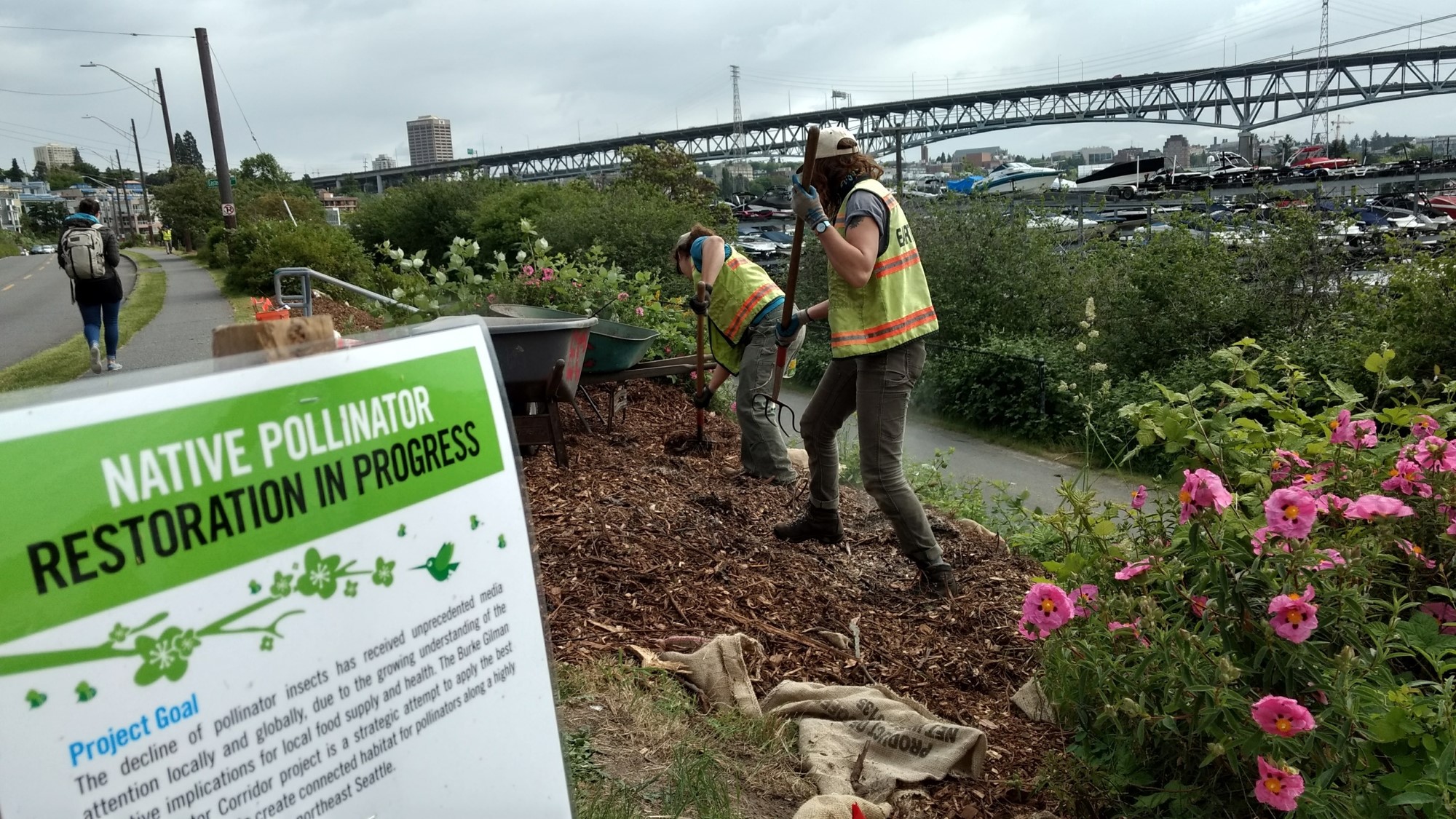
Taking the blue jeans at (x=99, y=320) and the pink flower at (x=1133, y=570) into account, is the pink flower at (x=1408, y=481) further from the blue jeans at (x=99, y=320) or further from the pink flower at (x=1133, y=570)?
the blue jeans at (x=99, y=320)

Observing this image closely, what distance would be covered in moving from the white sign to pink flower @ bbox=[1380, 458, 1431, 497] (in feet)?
7.60

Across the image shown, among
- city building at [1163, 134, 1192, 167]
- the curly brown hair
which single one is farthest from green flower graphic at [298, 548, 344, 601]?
city building at [1163, 134, 1192, 167]

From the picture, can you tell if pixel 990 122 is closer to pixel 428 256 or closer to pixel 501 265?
pixel 428 256

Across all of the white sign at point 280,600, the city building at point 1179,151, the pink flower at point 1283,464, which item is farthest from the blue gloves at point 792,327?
the city building at point 1179,151

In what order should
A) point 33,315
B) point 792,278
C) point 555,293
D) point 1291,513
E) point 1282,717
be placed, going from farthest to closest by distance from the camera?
point 33,315 → point 555,293 → point 792,278 → point 1291,513 → point 1282,717

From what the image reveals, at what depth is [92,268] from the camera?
11773mm

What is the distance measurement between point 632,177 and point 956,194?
17132 millimetres

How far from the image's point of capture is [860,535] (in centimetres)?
542

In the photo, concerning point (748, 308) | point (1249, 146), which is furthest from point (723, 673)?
point (1249, 146)

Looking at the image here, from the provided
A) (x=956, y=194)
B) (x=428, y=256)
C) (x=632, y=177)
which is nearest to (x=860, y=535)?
(x=956, y=194)

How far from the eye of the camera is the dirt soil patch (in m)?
3.78

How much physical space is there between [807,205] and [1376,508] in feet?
8.26

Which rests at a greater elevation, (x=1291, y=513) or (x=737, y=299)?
(x=737, y=299)

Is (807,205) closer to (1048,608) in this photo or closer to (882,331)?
(882,331)
